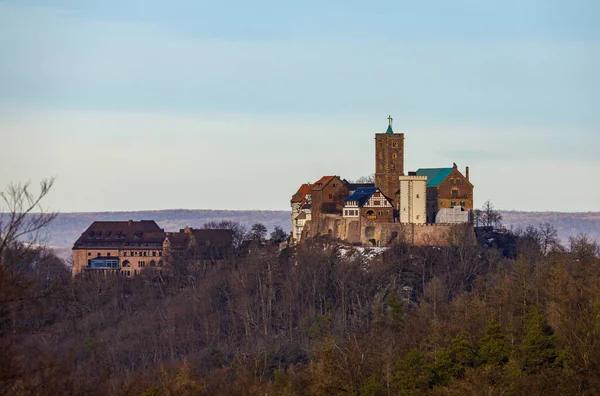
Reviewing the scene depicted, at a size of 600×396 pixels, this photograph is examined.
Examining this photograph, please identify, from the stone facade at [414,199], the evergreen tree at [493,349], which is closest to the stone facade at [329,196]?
Answer: the stone facade at [414,199]

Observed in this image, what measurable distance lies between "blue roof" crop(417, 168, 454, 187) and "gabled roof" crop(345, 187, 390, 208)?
460 cm

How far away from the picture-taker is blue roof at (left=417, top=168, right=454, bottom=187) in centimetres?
9350

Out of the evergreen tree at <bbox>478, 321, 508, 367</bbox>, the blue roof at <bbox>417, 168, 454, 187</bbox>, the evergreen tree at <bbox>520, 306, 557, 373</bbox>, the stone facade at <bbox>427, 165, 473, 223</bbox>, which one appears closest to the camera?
the evergreen tree at <bbox>520, 306, 557, 373</bbox>

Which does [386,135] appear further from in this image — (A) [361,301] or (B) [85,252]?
(B) [85,252]

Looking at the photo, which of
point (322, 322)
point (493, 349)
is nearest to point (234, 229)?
point (322, 322)

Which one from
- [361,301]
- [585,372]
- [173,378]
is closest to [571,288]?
[585,372]

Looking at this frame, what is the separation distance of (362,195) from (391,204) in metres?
2.76

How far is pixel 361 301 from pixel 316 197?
13547 millimetres

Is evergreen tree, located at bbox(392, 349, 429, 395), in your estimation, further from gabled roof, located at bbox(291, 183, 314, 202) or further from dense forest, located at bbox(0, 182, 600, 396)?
gabled roof, located at bbox(291, 183, 314, 202)

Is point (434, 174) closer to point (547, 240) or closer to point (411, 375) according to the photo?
point (547, 240)

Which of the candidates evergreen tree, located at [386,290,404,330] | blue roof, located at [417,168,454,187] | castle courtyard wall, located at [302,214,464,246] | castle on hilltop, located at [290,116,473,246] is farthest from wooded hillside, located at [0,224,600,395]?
blue roof, located at [417,168,454,187]

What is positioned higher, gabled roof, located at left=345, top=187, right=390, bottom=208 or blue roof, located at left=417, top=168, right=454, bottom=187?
blue roof, located at left=417, top=168, right=454, bottom=187

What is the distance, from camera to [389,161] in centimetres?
9456

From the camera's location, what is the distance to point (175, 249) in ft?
372
